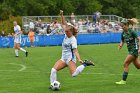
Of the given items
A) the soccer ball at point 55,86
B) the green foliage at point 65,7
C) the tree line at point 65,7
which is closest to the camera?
the soccer ball at point 55,86

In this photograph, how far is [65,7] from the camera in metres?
68.6

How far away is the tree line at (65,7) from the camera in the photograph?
206 ft

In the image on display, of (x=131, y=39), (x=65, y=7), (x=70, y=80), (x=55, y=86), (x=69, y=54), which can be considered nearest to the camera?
(x=55, y=86)

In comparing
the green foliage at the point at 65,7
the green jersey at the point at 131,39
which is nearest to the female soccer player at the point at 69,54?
the green jersey at the point at 131,39

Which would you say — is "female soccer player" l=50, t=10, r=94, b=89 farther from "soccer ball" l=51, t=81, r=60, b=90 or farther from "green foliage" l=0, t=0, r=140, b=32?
"green foliage" l=0, t=0, r=140, b=32

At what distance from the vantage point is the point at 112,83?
49.2ft

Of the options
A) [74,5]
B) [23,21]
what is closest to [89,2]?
[74,5]

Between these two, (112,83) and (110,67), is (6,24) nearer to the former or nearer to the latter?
(110,67)

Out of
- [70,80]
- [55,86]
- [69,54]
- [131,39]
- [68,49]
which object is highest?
[131,39]

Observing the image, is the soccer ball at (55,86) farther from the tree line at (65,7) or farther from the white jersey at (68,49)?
the tree line at (65,7)

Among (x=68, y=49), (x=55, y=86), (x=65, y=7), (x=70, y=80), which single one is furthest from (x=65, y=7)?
(x=55, y=86)

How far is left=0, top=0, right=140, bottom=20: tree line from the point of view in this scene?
6284 cm

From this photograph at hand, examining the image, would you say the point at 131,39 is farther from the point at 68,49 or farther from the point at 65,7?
the point at 65,7

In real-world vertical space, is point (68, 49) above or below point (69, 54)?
above
